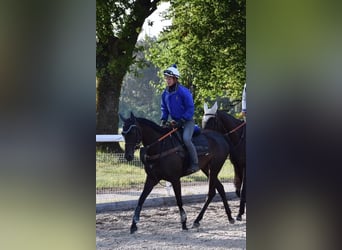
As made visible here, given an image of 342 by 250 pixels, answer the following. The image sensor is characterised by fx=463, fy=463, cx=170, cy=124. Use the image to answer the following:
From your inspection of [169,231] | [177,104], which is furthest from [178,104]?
[169,231]

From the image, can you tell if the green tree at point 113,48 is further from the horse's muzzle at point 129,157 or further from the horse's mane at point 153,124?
the horse's mane at point 153,124

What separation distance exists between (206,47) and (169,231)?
1741 mm

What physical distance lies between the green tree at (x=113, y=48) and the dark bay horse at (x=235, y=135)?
0.86 m

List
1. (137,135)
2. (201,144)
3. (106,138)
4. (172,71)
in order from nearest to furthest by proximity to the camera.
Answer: (106,138) → (137,135) → (172,71) → (201,144)

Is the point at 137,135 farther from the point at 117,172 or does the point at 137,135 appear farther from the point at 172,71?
the point at 172,71

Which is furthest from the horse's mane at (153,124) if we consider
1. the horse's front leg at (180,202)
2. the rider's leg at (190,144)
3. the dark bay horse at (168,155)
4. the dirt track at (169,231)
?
the dirt track at (169,231)

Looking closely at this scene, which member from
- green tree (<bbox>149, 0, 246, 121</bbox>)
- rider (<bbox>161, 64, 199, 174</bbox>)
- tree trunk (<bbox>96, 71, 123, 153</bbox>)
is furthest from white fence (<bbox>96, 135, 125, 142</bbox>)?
green tree (<bbox>149, 0, 246, 121</bbox>)

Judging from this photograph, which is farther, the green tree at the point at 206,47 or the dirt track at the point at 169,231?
the green tree at the point at 206,47

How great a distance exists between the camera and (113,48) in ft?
13.2

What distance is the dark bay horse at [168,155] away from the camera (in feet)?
13.4

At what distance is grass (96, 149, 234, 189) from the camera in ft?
13.0
